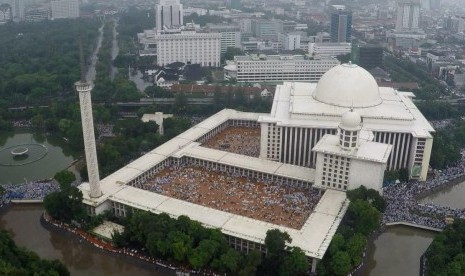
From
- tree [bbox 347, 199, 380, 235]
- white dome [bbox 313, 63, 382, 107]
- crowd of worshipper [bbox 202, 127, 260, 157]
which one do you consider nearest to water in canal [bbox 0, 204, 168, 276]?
tree [bbox 347, 199, 380, 235]

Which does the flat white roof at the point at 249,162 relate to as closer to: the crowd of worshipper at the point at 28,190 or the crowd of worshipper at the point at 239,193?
the crowd of worshipper at the point at 239,193

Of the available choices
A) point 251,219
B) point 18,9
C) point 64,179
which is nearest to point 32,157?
point 64,179

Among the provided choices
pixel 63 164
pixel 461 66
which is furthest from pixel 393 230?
pixel 461 66

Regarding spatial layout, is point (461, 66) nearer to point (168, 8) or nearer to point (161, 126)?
point (161, 126)

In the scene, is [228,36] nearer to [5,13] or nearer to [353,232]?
[5,13]

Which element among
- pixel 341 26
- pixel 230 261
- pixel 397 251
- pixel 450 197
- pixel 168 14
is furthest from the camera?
pixel 168 14

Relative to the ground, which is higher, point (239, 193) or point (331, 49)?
point (331, 49)

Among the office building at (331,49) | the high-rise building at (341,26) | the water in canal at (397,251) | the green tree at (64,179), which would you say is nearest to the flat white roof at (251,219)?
the water in canal at (397,251)
